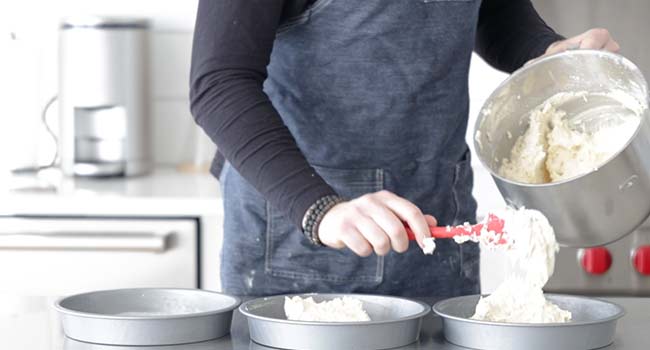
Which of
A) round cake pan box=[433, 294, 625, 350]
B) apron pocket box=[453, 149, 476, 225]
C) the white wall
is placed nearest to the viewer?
round cake pan box=[433, 294, 625, 350]

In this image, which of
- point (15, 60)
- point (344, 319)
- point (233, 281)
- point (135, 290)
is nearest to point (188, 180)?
point (15, 60)

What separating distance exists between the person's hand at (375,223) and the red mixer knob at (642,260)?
1004mm

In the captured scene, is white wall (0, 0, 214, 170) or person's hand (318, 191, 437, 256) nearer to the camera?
person's hand (318, 191, 437, 256)

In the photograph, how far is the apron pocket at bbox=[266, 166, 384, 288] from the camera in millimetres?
1507

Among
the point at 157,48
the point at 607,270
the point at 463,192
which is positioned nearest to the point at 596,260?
the point at 607,270

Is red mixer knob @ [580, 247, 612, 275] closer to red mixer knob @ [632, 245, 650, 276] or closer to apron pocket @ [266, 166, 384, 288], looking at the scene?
red mixer knob @ [632, 245, 650, 276]

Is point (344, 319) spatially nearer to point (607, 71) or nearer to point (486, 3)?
point (607, 71)

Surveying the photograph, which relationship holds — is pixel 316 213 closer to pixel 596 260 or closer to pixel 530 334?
pixel 530 334

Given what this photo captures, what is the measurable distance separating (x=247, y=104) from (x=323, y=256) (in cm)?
33

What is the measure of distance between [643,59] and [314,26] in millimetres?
964

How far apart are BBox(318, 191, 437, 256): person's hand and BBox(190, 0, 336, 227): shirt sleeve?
Answer: 41 millimetres

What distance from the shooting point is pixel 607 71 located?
1360 millimetres

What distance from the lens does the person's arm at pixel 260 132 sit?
117 centimetres

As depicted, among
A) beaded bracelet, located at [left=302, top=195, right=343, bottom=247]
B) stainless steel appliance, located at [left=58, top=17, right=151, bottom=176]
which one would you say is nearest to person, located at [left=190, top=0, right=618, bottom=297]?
beaded bracelet, located at [left=302, top=195, right=343, bottom=247]
